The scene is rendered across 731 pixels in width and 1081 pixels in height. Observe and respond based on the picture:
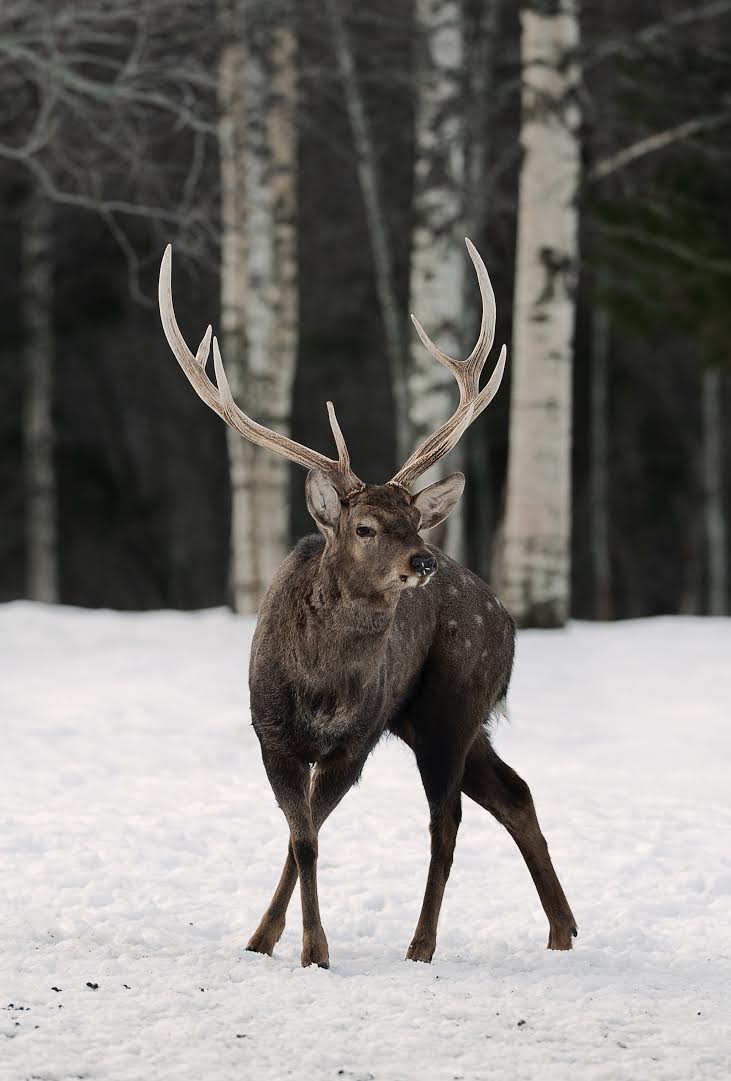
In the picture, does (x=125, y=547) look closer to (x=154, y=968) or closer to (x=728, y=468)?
(x=728, y=468)

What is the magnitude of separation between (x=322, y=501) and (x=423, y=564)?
448 millimetres

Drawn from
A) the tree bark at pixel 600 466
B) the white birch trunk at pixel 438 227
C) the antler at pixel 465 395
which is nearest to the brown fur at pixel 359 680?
the antler at pixel 465 395

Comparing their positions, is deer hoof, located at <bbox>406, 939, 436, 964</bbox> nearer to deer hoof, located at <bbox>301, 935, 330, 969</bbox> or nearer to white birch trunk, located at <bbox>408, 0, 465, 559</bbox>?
deer hoof, located at <bbox>301, 935, 330, 969</bbox>

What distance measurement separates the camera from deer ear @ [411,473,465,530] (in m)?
5.20

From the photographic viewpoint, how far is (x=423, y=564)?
487 centimetres

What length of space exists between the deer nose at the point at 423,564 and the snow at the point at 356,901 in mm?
1262

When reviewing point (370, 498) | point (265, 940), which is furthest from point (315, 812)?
point (370, 498)

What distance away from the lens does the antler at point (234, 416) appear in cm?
519

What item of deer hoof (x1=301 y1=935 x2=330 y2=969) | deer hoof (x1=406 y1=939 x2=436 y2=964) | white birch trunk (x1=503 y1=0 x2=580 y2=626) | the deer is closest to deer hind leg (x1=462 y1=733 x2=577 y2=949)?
the deer

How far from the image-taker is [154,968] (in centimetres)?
491

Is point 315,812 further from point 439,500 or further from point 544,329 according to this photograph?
point 544,329

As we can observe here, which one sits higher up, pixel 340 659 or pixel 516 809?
pixel 340 659

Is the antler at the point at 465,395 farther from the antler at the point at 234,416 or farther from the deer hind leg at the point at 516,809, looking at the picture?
the deer hind leg at the point at 516,809

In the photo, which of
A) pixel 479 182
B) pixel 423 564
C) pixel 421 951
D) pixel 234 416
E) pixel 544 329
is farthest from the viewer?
pixel 479 182
